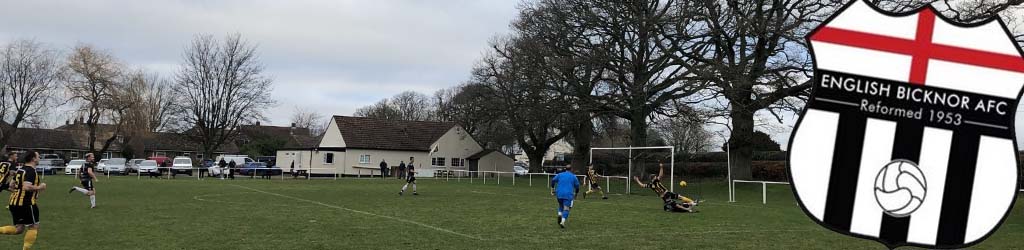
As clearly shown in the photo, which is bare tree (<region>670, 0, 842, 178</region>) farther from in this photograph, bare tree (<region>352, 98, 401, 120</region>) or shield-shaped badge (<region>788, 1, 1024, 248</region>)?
bare tree (<region>352, 98, 401, 120</region>)

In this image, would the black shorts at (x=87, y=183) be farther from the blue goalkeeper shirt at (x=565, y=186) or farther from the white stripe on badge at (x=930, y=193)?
the white stripe on badge at (x=930, y=193)

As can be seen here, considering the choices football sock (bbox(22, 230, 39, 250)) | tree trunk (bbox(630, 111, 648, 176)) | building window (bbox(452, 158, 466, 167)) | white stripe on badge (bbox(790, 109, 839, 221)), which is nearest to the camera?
white stripe on badge (bbox(790, 109, 839, 221))

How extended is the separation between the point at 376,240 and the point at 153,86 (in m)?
63.1

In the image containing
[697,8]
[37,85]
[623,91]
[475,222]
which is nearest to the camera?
[475,222]

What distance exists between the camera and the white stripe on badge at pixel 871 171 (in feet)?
10.5

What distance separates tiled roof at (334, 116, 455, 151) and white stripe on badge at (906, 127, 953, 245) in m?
61.1

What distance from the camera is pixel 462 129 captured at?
67625 millimetres

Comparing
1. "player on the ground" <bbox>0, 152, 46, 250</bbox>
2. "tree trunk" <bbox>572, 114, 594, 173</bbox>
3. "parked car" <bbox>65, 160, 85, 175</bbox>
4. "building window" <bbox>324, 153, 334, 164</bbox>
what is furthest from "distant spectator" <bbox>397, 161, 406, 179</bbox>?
"player on the ground" <bbox>0, 152, 46, 250</bbox>

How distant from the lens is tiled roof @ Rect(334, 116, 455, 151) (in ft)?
209

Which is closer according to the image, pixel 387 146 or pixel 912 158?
pixel 912 158

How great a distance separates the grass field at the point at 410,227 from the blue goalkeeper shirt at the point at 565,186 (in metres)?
0.70

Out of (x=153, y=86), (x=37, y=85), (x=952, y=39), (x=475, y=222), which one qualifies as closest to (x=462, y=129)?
(x=153, y=86)

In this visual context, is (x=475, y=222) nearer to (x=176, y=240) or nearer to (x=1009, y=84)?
(x=176, y=240)

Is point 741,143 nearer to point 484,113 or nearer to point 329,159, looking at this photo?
point 484,113
